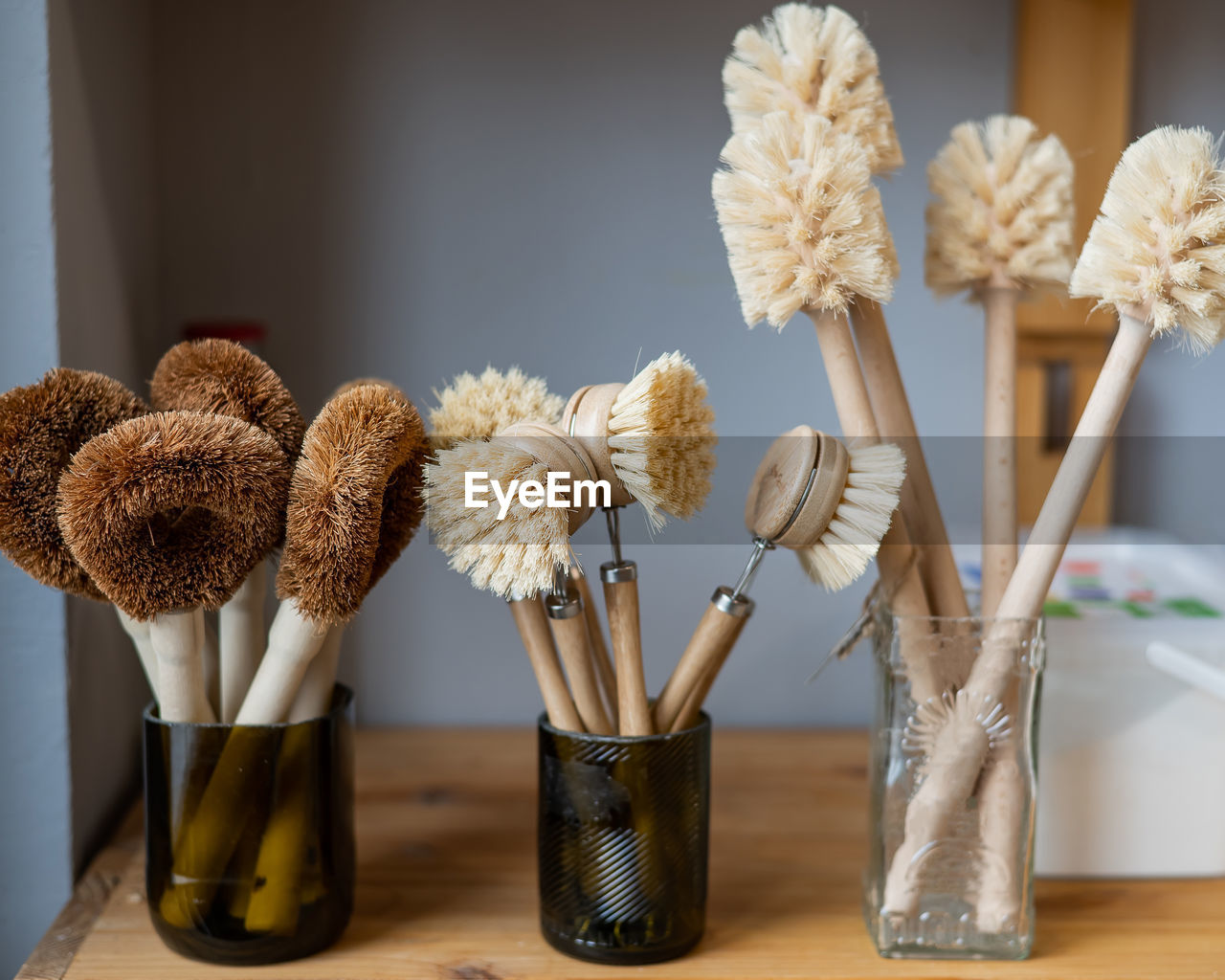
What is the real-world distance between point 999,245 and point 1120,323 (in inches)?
2.7

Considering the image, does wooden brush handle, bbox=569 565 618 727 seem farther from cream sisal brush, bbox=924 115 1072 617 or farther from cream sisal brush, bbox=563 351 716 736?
cream sisal brush, bbox=924 115 1072 617

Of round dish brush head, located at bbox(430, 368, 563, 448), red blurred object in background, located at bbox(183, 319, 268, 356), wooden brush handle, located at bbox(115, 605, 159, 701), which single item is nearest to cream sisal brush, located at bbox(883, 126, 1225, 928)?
round dish brush head, located at bbox(430, 368, 563, 448)

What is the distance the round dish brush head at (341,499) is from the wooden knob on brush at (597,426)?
0.06 metres

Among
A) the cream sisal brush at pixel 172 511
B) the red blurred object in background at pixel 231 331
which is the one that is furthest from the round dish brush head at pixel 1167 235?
the red blurred object in background at pixel 231 331

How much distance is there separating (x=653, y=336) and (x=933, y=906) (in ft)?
1.00

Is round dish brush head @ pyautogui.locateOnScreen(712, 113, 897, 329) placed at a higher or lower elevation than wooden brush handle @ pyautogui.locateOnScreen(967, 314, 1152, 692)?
higher

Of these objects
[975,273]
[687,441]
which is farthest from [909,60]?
[687,441]

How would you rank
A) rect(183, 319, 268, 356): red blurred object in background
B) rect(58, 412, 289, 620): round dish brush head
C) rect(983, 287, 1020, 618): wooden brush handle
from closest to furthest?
rect(58, 412, 289, 620): round dish brush head, rect(983, 287, 1020, 618): wooden brush handle, rect(183, 319, 268, 356): red blurred object in background

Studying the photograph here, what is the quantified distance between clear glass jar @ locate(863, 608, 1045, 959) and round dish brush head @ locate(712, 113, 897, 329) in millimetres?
148

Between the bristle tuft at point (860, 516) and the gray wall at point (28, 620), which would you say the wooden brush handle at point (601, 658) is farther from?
the gray wall at point (28, 620)

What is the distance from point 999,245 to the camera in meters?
0.47

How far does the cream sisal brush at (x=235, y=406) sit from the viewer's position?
0.44m

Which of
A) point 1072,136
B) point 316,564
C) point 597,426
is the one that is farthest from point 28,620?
point 1072,136

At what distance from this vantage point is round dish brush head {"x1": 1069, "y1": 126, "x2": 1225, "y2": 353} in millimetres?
395
